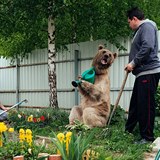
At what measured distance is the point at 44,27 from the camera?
11773 millimetres

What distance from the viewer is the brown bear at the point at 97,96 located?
790cm

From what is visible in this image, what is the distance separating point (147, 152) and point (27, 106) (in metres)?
9.20

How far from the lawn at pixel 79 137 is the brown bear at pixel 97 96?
215 mm

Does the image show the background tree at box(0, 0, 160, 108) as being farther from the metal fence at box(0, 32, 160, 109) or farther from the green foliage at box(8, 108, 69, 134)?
the green foliage at box(8, 108, 69, 134)

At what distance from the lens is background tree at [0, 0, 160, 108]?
32.3 feet

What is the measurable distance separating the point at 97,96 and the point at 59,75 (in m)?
5.11

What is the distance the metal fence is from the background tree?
0.45 m

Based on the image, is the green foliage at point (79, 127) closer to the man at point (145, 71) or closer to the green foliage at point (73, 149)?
the man at point (145, 71)

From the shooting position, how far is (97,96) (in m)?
8.00

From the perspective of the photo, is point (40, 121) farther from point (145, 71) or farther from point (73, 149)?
point (73, 149)

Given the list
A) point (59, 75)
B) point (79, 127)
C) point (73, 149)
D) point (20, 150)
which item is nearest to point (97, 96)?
point (79, 127)

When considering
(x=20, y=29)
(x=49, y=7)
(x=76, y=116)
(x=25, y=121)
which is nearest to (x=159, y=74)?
(x=76, y=116)

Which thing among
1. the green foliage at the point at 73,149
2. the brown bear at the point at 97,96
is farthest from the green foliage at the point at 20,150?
the brown bear at the point at 97,96

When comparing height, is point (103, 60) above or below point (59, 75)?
above
